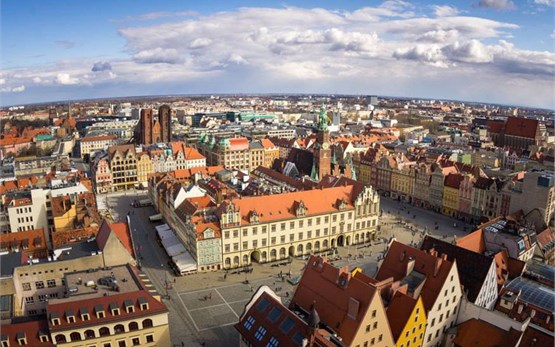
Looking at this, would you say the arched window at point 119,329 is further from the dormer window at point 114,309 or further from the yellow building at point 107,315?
the dormer window at point 114,309

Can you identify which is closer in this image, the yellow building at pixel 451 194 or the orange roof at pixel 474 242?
the orange roof at pixel 474 242

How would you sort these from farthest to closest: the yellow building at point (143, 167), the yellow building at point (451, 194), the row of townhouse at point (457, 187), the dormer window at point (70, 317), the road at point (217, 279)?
the yellow building at point (143, 167), the yellow building at point (451, 194), the row of townhouse at point (457, 187), the road at point (217, 279), the dormer window at point (70, 317)

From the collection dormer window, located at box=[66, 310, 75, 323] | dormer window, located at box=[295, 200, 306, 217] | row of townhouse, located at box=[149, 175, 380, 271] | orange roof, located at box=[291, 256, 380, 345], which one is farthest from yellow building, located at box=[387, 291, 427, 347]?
row of townhouse, located at box=[149, 175, 380, 271]

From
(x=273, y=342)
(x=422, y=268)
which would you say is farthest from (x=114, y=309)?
(x=422, y=268)

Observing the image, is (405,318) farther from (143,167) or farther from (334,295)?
(143,167)

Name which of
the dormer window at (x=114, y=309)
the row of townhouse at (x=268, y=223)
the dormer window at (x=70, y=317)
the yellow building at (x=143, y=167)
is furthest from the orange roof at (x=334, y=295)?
the yellow building at (x=143, y=167)

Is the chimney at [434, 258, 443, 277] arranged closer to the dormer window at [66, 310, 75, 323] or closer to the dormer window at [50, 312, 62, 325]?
the dormer window at [66, 310, 75, 323]

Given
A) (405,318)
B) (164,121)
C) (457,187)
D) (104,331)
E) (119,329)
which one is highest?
(164,121)
